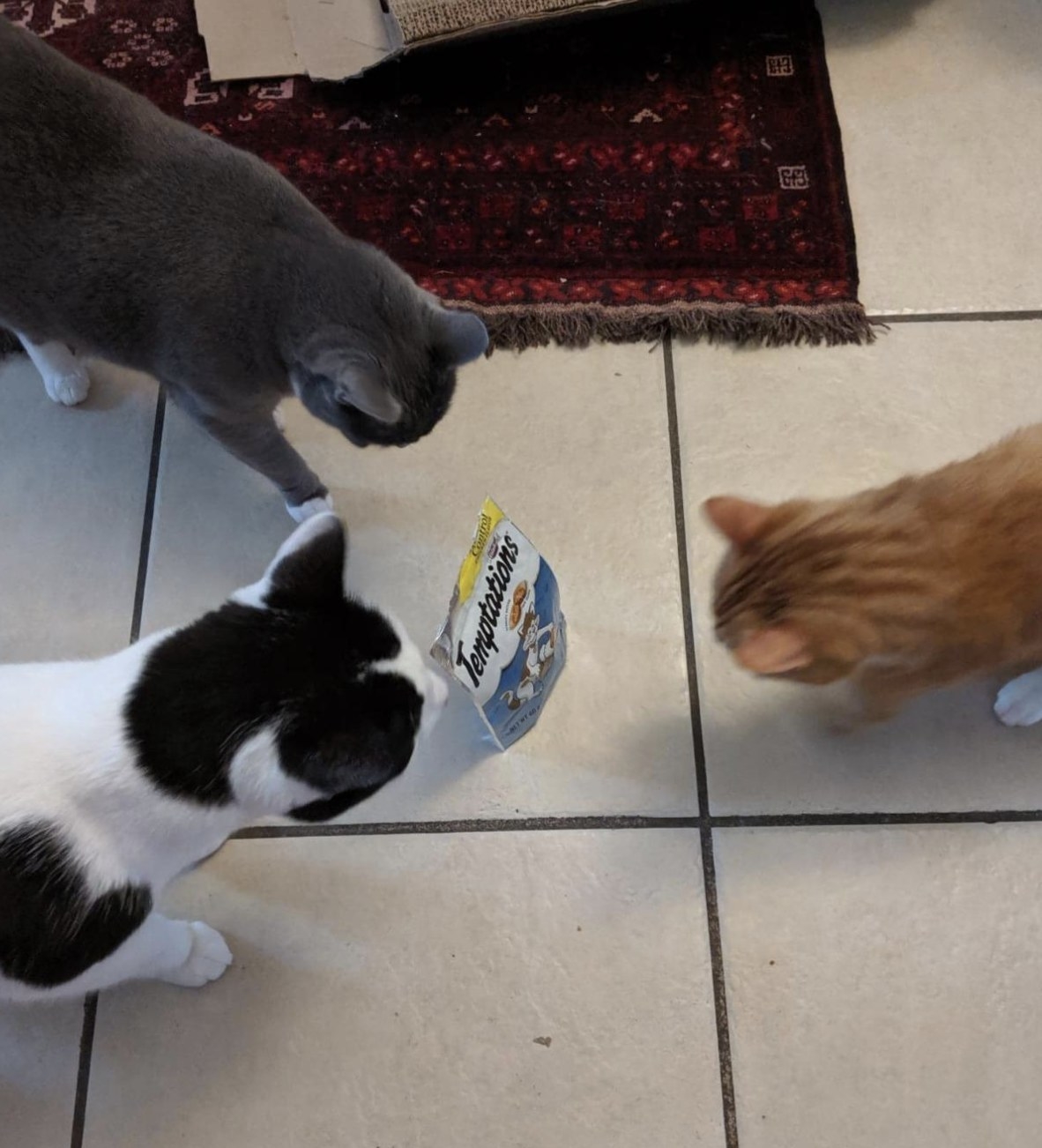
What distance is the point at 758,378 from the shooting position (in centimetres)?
130

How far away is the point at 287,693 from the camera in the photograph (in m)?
0.73

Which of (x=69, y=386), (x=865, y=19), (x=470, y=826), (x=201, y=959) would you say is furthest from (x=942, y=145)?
(x=201, y=959)

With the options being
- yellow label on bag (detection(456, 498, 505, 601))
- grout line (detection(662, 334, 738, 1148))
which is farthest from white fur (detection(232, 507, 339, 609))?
grout line (detection(662, 334, 738, 1148))

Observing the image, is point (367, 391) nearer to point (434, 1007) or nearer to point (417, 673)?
point (417, 673)

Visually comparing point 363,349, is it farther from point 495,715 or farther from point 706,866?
point 706,866

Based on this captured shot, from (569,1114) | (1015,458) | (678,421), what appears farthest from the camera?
(678,421)

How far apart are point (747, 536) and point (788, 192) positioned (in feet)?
2.41

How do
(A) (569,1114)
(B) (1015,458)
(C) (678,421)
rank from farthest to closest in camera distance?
(C) (678,421)
(A) (569,1114)
(B) (1015,458)

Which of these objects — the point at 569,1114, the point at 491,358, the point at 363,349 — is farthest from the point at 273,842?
the point at 491,358

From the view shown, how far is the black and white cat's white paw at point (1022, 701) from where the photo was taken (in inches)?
43.0

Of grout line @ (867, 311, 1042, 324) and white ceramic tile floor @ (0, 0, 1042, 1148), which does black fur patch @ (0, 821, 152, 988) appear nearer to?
white ceramic tile floor @ (0, 0, 1042, 1148)

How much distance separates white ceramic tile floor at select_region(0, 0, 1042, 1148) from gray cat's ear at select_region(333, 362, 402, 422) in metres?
0.32

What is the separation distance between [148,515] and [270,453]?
245 millimetres

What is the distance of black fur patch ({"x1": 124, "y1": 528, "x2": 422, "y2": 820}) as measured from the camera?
2.38 ft
